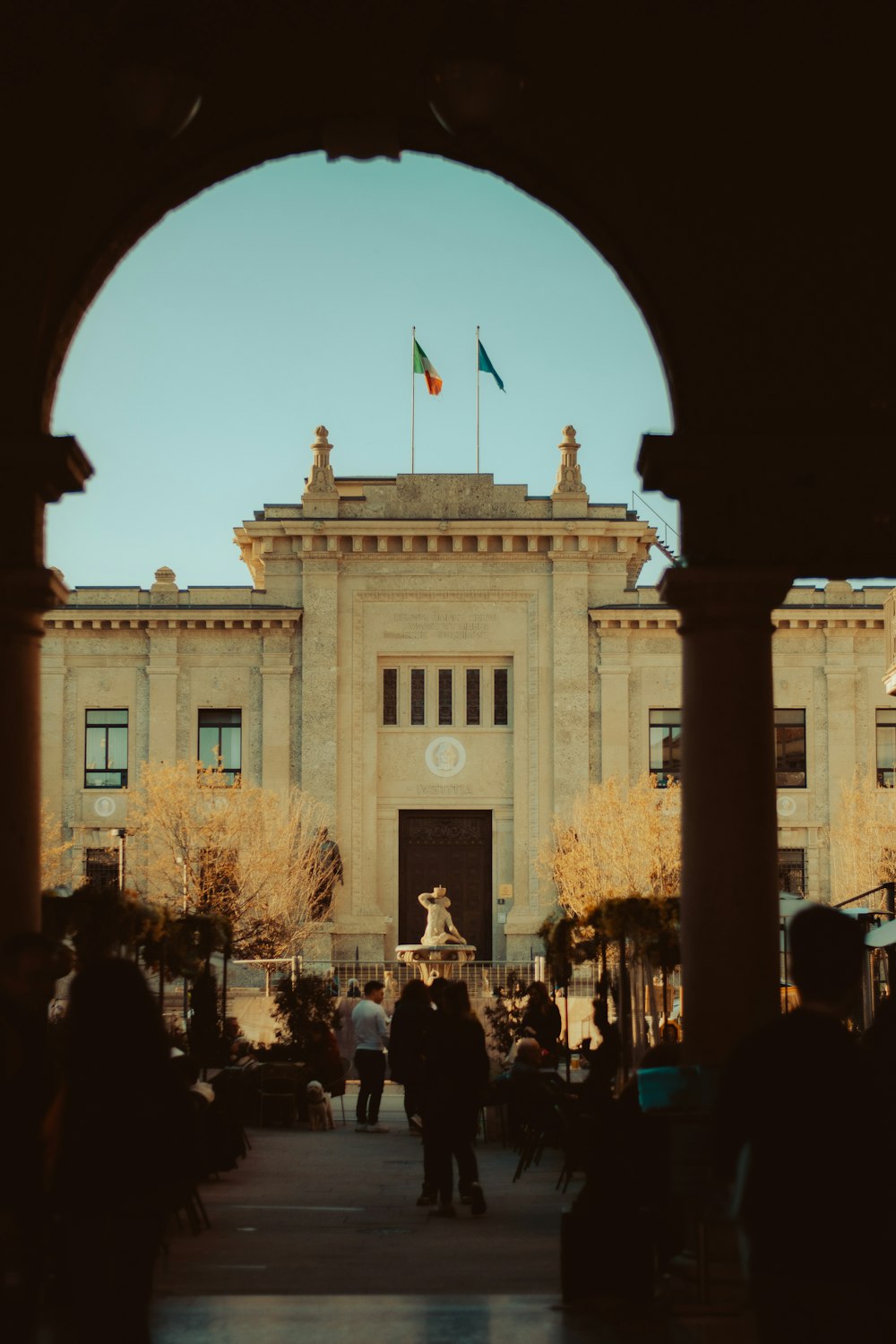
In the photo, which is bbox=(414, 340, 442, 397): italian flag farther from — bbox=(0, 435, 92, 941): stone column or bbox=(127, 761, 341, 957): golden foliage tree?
bbox=(0, 435, 92, 941): stone column

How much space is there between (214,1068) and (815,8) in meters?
16.5

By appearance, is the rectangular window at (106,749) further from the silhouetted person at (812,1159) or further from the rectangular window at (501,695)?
the silhouetted person at (812,1159)

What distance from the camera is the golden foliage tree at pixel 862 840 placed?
49.4m

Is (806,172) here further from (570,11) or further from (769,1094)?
(769,1094)

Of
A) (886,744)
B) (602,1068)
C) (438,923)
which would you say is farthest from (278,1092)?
(886,744)

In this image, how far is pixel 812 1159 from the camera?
4.26 meters

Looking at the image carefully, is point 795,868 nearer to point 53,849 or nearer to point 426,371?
point 426,371

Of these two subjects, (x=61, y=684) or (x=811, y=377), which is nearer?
(x=811, y=377)

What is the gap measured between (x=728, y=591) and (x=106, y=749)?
45185mm

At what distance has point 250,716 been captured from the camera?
173 ft

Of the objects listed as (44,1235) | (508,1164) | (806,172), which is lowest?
(508,1164)

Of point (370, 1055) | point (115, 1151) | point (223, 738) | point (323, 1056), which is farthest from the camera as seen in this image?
point (223, 738)

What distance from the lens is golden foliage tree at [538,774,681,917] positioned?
4725 centimetres

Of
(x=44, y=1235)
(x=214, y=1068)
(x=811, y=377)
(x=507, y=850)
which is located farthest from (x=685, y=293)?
(x=507, y=850)
